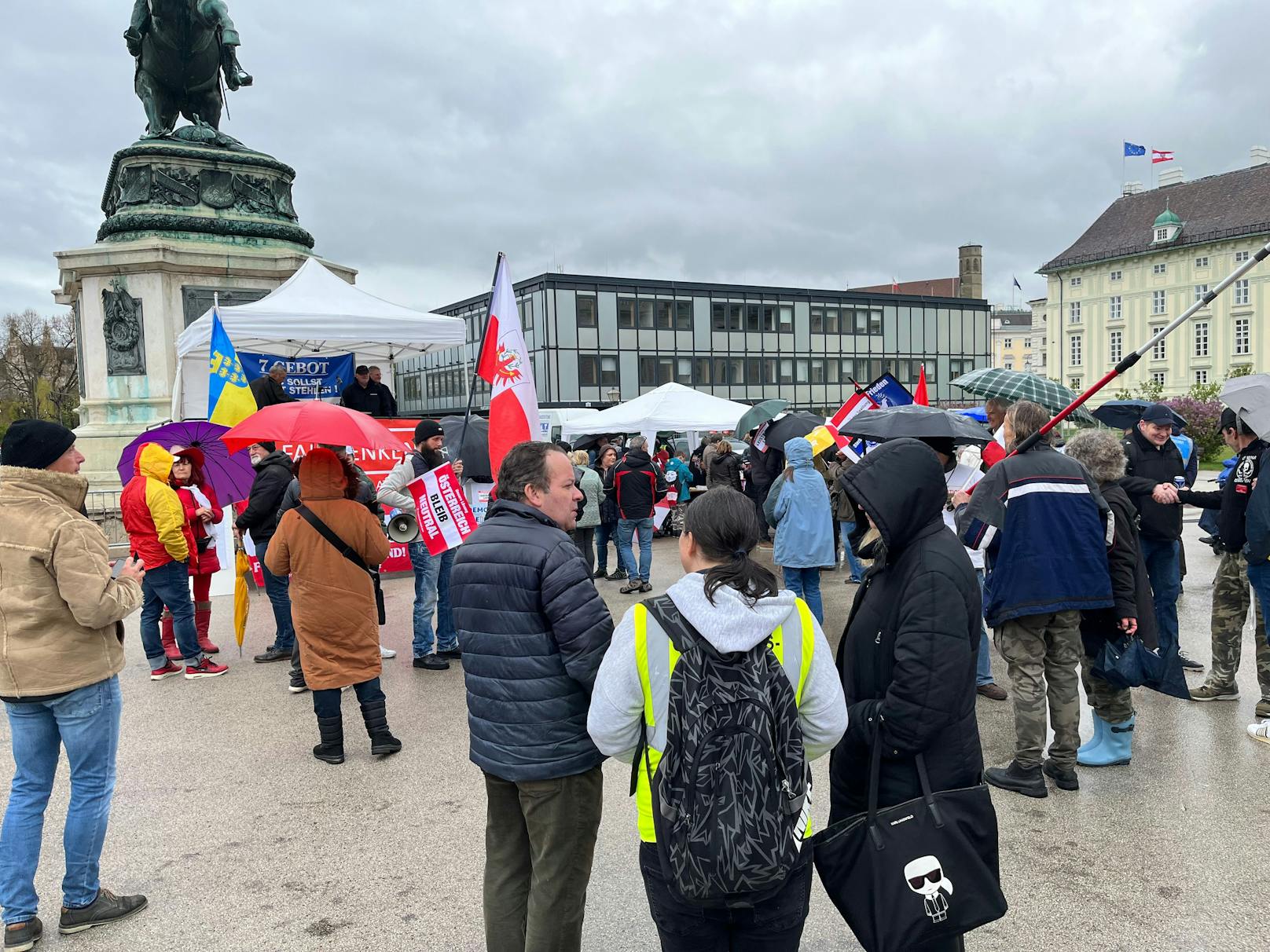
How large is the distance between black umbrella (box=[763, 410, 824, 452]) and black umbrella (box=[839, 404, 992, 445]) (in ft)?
17.1

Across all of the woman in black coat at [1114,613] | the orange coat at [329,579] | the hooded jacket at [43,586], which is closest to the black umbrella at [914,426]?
the woman in black coat at [1114,613]

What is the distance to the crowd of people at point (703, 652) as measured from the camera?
2086 millimetres

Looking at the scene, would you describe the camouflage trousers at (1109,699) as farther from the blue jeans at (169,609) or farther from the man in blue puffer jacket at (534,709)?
the blue jeans at (169,609)

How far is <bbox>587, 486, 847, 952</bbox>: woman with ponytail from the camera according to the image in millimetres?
2115

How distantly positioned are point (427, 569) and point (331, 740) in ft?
7.81

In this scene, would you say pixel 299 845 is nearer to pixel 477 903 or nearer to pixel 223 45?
pixel 477 903

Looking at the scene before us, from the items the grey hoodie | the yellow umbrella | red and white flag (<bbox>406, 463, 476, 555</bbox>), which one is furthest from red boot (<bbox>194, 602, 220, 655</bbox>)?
the grey hoodie

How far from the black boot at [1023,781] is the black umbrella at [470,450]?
4729 mm

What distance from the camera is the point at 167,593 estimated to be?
22.7 ft

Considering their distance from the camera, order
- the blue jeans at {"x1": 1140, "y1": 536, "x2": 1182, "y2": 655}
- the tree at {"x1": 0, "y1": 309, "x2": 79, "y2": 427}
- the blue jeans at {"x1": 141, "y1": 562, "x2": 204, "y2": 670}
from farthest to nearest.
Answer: the tree at {"x1": 0, "y1": 309, "x2": 79, "y2": 427} → the blue jeans at {"x1": 141, "y1": 562, "x2": 204, "y2": 670} → the blue jeans at {"x1": 1140, "y1": 536, "x2": 1182, "y2": 655}

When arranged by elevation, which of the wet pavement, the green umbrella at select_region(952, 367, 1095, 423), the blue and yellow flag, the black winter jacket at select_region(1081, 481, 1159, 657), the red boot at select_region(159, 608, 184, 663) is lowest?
the wet pavement

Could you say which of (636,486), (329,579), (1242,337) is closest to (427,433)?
(329,579)

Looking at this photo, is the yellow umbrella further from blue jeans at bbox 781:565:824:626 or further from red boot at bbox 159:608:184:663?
blue jeans at bbox 781:565:824:626

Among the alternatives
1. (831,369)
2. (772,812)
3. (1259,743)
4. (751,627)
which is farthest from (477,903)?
(831,369)
